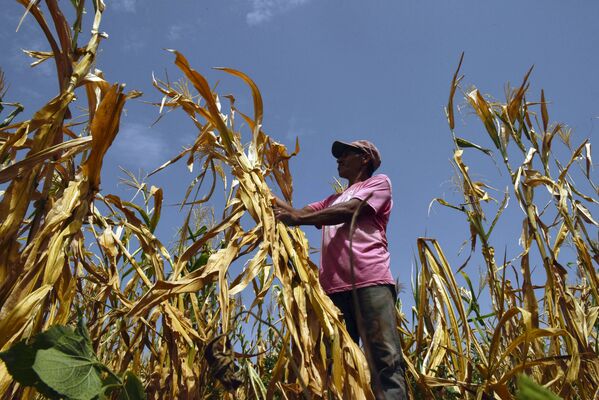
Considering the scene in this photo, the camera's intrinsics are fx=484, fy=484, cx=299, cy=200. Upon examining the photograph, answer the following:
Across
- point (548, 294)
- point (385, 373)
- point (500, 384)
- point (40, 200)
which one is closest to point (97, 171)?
point (40, 200)

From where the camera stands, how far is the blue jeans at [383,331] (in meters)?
1.52

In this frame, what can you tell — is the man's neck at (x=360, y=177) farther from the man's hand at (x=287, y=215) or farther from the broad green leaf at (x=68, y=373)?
the broad green leaf at (x=68, y=373)

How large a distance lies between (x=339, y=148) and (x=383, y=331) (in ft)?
3.00

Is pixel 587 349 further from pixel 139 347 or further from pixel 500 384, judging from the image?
pixel 139 347

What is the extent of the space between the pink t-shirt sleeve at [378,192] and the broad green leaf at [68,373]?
1.21 meters

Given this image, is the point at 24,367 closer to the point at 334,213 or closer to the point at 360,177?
the point at 334,213

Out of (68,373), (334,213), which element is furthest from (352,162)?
(68,373)

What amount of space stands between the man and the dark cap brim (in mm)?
206

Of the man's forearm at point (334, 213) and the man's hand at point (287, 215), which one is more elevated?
the man's forearm at point (334, 213)

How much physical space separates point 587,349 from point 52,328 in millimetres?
1466

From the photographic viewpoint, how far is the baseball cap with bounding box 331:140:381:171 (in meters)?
2.16

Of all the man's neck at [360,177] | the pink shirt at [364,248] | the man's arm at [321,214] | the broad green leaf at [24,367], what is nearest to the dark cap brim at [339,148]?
the man's neck at [360,177]

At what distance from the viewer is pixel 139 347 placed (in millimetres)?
1438

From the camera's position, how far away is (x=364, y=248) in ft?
5.78
